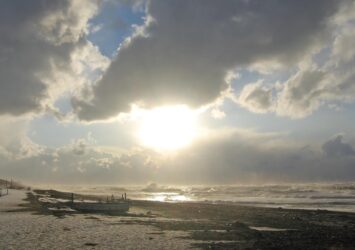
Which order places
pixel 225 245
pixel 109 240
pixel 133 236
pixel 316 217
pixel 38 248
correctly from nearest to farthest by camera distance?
pixel 38 248
pixel 225 245
pixel 109 240
pixel 133 236
pixel 316 217

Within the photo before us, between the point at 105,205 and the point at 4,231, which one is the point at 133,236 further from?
the point at 105,205

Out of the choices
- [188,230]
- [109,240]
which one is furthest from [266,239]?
[109,240]

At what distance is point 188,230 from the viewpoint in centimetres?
3269

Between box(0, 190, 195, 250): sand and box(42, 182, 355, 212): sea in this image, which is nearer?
box(0, 190, 195, 250): sand

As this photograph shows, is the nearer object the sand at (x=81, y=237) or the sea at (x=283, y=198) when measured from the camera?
the sand at (x=81, y=237)

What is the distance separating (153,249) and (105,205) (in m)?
32.1

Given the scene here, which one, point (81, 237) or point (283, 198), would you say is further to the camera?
point (283, 198)

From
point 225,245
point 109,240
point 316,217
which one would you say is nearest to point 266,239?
point 225,245

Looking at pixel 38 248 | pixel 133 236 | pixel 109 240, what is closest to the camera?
pixel 38 248

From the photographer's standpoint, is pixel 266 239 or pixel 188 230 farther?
pixel 188 230

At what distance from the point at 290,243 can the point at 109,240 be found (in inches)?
408

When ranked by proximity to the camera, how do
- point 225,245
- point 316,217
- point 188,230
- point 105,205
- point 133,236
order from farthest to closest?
point 105,205, point 316,217, point 188,230, point 133,236, point 225,245

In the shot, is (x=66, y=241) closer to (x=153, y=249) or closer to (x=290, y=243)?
(x=153, y=249)

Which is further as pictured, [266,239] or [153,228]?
[153,228]
